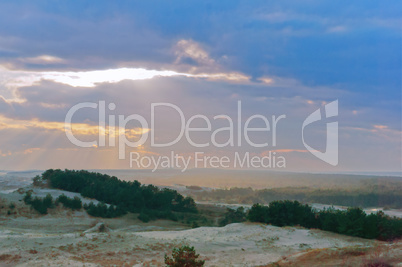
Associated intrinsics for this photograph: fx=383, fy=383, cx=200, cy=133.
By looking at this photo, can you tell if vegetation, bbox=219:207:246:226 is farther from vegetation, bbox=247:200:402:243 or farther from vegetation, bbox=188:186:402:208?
vegetation, bbox=188:186:402:208

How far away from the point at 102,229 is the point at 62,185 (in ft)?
37.3

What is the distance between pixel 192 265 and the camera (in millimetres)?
10867

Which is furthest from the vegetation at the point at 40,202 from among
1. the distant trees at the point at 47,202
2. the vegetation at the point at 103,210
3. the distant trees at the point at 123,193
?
the distant trees at the point at 123,193

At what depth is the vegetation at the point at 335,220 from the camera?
19.4 metres

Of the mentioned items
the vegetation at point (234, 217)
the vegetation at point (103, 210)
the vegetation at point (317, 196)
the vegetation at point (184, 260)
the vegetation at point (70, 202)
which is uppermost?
the vegetation at point (184, 260)

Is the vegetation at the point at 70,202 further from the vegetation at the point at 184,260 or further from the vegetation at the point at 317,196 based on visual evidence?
the vegetation at the point at 317,196

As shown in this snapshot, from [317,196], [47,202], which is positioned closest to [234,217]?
[47,202]

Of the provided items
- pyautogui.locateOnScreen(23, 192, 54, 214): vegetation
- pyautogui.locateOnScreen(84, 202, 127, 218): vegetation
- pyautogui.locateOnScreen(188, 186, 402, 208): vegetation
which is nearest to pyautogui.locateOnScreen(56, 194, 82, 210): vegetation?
pyautogui.locateOnScreen(84, 202, 127, 218): vegetation

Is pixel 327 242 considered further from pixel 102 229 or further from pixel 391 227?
pixel 102 229

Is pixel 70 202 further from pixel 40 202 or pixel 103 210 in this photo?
pixel 103 210

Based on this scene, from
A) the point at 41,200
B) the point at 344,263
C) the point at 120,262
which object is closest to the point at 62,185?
the point at 41,200

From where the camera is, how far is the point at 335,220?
20.5m

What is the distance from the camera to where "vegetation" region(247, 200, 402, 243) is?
19.4m

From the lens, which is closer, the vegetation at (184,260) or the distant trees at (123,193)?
the vegetation at (184,260)
